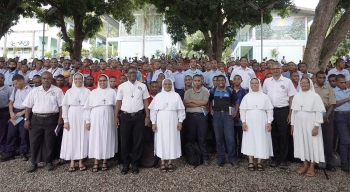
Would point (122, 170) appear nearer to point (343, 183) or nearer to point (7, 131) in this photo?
point (7, 131)

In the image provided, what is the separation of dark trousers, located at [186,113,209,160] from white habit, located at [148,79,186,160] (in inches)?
14.7

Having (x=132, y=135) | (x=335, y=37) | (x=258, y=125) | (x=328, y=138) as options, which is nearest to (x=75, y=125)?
(x=132, y=135)

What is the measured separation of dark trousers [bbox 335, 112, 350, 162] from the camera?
17.3ft

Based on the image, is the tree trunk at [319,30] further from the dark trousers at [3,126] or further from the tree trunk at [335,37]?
the dark trousers at [3,126]

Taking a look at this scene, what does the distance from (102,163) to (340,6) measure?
10.6m

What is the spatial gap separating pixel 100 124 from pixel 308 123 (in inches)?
167

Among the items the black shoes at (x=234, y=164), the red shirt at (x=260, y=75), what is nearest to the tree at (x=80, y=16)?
the red shirt at (x=260, y=75)

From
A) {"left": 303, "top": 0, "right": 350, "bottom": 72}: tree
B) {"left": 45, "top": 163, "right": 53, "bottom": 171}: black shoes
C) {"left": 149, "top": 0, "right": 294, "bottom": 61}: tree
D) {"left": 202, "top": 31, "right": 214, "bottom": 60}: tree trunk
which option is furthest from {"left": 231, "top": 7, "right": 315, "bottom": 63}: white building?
{"left": 45, "top": 163, "right": 53, "bottom": 171}: black shoes

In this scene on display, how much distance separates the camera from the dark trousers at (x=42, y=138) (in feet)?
17.4

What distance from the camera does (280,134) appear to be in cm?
549

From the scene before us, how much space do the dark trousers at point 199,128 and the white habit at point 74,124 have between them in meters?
2.25

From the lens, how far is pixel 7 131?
6.32 meters

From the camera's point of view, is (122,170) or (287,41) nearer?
(122,170)

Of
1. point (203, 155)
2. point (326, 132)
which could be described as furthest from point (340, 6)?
point (203, 155)
